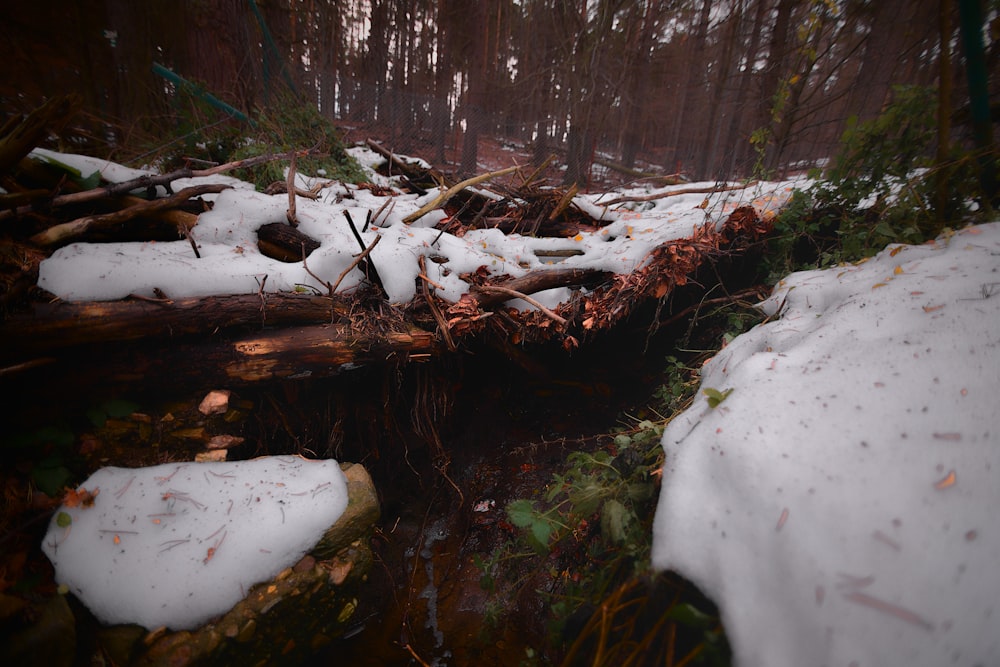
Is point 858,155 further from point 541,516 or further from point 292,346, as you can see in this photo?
point 292,346

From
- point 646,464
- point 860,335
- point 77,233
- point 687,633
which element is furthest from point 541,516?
point 77,233

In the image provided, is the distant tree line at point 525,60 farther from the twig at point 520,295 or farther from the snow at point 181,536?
the snow at point 181,536

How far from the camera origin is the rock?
4.76ft

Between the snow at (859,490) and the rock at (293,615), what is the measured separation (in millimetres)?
1558

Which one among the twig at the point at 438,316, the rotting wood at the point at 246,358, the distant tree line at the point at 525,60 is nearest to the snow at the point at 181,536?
the rotting wood at the point at 246,358

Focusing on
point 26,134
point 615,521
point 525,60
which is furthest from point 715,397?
point 525,60

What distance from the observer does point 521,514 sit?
1.48 m

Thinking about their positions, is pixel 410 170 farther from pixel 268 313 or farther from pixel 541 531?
pixel 541 531

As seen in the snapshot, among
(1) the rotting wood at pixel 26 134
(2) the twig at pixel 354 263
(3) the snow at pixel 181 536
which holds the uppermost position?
(1) the rotting wood at pixel 26 134

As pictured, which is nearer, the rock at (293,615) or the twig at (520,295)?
the rock at (293,615)

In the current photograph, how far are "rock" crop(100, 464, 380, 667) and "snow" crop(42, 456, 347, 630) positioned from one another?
5 cm

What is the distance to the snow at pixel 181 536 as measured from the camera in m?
1.48

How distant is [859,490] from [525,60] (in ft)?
47.7

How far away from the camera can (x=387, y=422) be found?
2605mm
